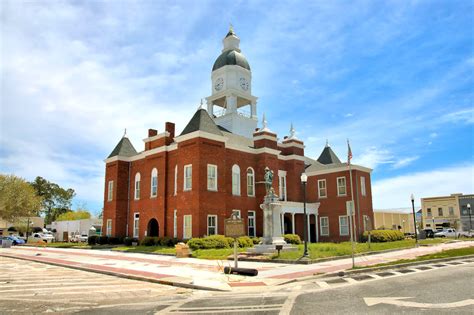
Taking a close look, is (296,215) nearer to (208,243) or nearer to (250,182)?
(250,182)

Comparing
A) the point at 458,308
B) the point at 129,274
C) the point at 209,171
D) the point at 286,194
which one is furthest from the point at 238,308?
the point at 286,194

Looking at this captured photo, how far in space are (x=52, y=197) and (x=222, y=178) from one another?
85.1 m

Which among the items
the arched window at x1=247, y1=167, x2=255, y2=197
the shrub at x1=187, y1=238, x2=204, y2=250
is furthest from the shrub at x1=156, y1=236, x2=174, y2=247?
the arched window at x1=247, y1=167, x2=255, y2=197

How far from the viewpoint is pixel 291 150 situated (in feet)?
134

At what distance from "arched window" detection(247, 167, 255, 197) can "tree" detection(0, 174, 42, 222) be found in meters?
38.2

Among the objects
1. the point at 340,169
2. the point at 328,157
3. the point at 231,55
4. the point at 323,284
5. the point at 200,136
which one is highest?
the point at 231,55

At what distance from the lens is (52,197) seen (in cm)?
10231

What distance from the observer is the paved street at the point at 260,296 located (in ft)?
28.7

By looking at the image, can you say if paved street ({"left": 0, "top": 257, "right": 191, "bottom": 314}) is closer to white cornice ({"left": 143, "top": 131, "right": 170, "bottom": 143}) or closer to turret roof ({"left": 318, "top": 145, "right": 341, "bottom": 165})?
white cornice ({"left": 143, "top": 131, "right": 170, "bottom": 143})

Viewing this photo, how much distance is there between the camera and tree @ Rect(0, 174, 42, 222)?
54750 mm

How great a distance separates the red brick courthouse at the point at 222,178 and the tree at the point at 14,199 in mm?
23202

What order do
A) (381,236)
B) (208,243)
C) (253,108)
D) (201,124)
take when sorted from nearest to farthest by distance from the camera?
(208,243) → (201,124) → (381,236) → (253,108)

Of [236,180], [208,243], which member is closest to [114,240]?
[236,180]

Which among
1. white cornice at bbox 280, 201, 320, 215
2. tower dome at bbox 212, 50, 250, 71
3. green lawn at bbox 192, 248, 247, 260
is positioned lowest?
green lawn at bbox 192, 248, 247, 260
